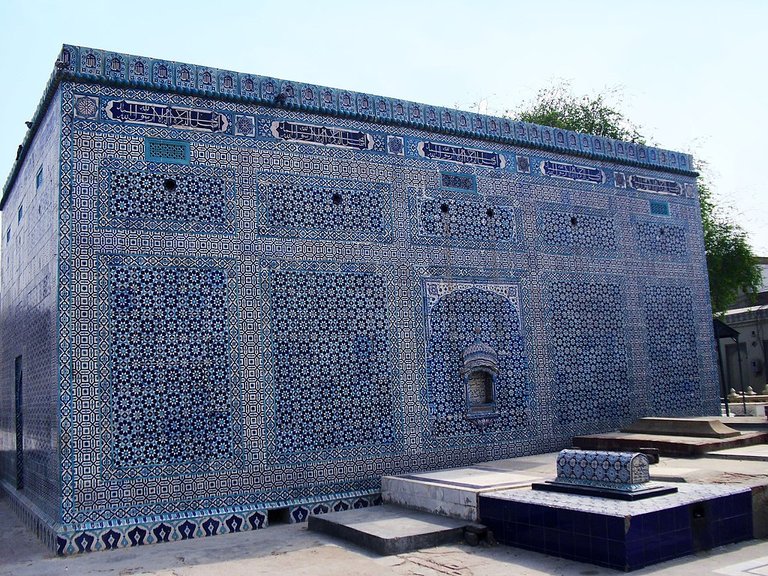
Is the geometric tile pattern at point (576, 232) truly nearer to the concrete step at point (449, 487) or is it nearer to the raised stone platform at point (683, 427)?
the raised stone platform at point (683, 427)

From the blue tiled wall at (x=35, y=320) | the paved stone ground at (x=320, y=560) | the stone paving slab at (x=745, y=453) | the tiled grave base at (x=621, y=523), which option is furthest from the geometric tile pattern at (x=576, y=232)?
the blue tiled wall at (x=35, y=320)

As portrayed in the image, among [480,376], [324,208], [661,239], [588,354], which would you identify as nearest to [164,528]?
[324,208]

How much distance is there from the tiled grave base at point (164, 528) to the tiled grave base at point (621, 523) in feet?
4.77

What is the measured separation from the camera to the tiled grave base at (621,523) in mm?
3664

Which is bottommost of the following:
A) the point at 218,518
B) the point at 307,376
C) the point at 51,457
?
the point at 218,518

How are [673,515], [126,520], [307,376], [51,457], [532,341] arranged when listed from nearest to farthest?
[673,515]
[126,520]
[51,457]
[307,376]
[532,341]

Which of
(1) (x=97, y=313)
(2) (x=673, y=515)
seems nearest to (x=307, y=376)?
(1) (x=97, y=313)

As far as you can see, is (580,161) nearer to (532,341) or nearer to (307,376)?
(532,341)

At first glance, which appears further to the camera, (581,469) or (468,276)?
(468,276)

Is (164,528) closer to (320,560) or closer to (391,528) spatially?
(320,560)

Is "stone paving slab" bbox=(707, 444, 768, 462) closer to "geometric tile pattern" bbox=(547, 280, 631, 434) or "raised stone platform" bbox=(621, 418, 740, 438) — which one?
"raised stone platform" bbox=(621, 418, 740, 438)

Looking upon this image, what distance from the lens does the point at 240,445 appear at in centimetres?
514

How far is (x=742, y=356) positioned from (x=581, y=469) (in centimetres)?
1342

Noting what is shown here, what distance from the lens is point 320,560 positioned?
13.5 ft
